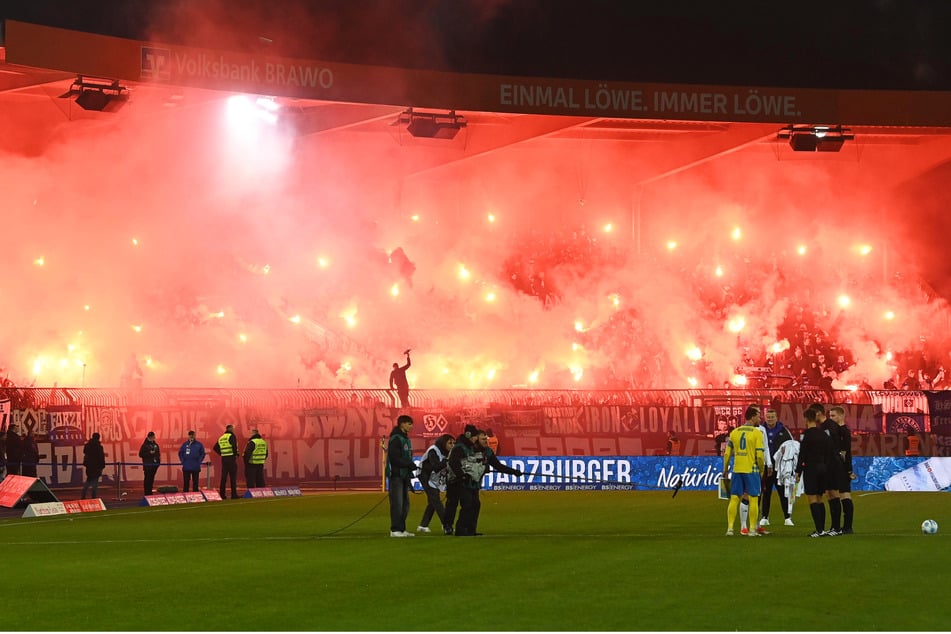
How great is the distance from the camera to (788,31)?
185 ft

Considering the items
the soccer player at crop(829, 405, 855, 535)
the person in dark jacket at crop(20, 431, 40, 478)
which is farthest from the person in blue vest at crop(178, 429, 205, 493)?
the soccer player at crop(829, 405, 855, 535)

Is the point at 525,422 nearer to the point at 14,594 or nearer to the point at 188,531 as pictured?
the point at 188,531

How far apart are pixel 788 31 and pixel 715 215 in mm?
10887

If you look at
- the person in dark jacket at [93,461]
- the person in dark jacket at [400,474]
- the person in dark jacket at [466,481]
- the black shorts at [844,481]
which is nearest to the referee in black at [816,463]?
the black shorts at [844,481]

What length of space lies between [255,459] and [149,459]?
2.68 meters

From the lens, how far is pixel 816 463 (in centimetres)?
1795

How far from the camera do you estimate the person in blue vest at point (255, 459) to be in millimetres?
32219

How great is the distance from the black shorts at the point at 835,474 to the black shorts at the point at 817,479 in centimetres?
7

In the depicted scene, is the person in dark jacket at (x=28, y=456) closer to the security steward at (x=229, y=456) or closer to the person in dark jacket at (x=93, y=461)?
the person in dark jacket at (x=93, y=461)

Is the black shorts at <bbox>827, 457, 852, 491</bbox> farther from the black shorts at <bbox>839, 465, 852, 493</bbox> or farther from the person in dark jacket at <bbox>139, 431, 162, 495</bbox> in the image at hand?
the person in dark jacket at <bbox>139, 431, 162, 495</bbox>

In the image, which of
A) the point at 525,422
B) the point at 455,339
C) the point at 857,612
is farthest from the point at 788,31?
the point at 857,612

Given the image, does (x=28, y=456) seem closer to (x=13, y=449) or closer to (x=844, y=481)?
(x=13, y=449)

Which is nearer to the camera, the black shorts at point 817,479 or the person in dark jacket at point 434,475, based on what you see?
the black shorts at point 817,479

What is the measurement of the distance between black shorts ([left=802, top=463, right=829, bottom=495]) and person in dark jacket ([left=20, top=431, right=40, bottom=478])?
1885cm
